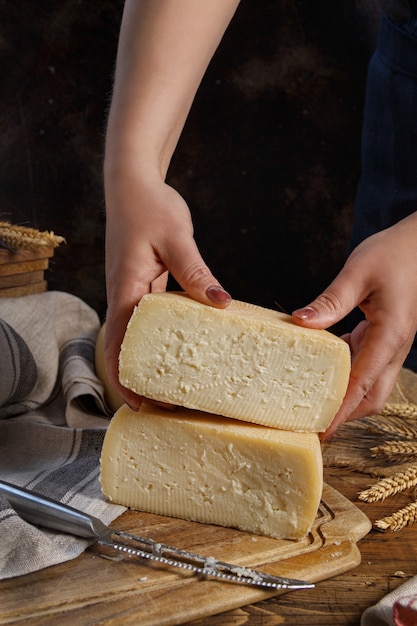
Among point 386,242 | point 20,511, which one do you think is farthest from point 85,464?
point 386,242

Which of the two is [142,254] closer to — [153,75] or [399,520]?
[153,75]

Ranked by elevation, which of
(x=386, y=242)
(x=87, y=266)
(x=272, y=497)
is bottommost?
(x=87, y=266)

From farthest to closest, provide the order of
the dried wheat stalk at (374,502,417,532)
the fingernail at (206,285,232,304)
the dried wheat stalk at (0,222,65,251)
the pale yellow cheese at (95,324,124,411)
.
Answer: the dried wheat stalk at (0,222,65,251) < the pale yellow cheese at (95,324,124,411) < the dried wheat stalk at (374,502,417,532) < the fingernail at (206,285,232,304)

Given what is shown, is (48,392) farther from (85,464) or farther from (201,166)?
(201,166)

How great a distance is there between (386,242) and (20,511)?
3.07 ft

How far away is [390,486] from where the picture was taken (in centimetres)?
179

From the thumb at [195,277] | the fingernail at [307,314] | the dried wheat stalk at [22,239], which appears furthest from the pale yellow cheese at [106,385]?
the fingernail at [307,314]

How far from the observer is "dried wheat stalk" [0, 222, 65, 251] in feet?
8.06

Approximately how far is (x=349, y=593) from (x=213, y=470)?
36cm

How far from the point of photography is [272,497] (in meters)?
1.62

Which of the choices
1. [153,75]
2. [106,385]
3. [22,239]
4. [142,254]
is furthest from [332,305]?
[22,239]

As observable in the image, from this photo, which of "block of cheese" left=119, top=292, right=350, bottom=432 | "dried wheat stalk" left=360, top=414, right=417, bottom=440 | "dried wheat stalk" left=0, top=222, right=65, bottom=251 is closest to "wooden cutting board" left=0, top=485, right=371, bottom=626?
"block of cheese" left=119, top=292, right=350, bottom=432

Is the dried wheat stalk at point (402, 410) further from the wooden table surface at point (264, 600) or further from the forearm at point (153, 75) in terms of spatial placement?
the forearm at point (153, 75)

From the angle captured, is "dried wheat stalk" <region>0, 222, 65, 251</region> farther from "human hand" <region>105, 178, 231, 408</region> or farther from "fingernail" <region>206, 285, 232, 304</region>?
"fingernail" <region>206, 285, 232, 304</region>
